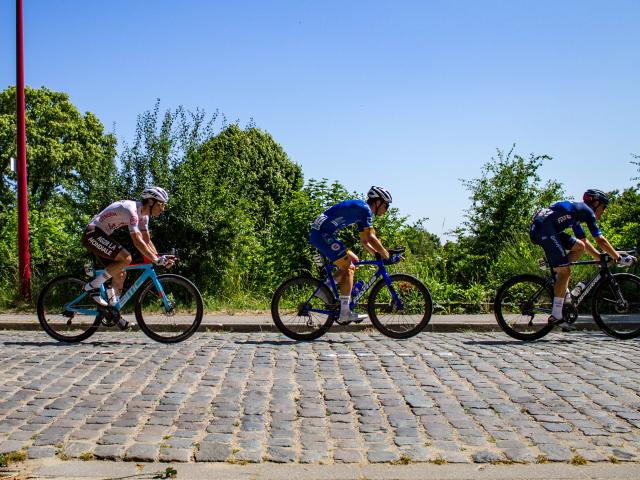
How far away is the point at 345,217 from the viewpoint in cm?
896

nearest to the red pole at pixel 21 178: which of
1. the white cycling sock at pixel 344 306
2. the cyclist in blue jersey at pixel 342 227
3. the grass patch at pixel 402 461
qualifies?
the cyclist in blue jersey at pixel 342 227

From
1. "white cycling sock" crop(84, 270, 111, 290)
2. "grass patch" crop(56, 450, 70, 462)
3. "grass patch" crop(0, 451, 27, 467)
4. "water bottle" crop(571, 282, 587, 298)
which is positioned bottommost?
"grass patch" crop(56, 450, 70, 462)

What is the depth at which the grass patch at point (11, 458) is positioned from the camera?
13.9 ft

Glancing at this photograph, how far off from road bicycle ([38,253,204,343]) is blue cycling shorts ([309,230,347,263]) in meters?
1.63

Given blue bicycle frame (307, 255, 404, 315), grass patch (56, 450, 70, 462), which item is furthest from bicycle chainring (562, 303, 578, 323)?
grass patch (56, 450, 70, 462)

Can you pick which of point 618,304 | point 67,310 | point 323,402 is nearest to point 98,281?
point 67,310

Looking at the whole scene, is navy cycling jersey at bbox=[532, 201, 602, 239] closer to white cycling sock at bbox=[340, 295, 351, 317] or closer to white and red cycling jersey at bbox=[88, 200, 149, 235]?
white cycling sock at bbox=[340, 295, 351, 317]

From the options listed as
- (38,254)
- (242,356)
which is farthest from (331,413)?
(38,254)

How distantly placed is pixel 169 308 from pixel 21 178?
5.13 metres

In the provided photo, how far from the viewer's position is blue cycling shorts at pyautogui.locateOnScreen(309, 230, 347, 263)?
8984 millimetres

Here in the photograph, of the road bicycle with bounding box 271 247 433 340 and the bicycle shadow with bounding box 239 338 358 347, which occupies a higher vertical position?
the road bicycle with bounding box 271 247 433 340

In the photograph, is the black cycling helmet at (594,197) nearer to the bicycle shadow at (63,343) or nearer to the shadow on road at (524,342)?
the shadow on road at (524,342)

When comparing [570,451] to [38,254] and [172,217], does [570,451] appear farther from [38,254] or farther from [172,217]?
[38,254]

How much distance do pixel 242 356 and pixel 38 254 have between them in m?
7.15
